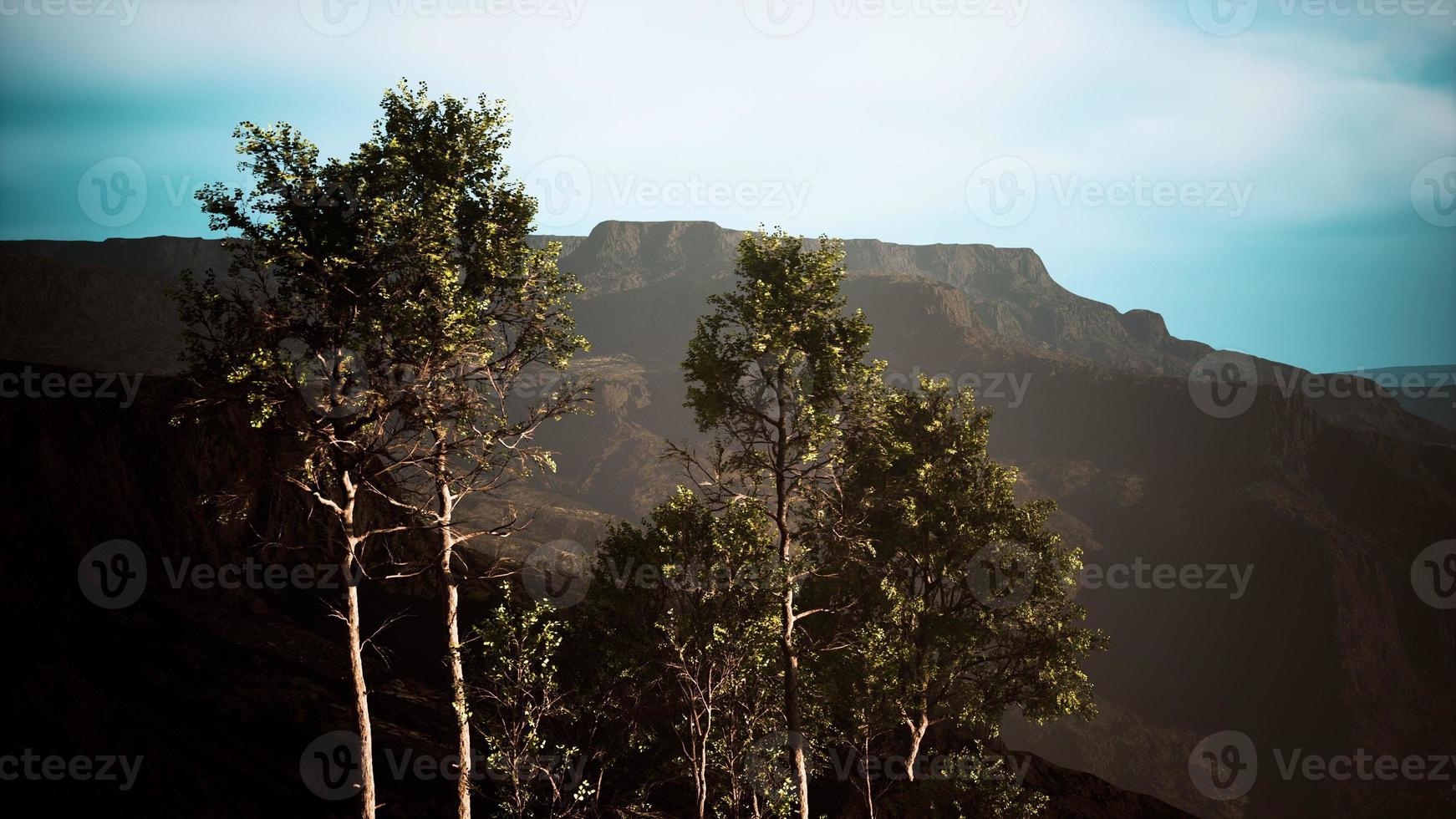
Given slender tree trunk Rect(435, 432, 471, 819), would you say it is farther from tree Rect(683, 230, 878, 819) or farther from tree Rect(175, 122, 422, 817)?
tree Rect(683, 230, 878, 819)

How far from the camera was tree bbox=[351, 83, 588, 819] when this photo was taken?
63.9 ft

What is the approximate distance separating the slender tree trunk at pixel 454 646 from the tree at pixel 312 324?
1.66 meters

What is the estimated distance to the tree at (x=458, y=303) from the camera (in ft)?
63.9

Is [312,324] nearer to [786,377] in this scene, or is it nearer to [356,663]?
[356,663]

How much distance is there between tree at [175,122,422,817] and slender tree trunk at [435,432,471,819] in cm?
166

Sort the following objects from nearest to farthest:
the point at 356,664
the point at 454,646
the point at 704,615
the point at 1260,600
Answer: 1. the point at 356,664
2. the point at 454,646
3. the point at 704,615
4. the point at 1260,600

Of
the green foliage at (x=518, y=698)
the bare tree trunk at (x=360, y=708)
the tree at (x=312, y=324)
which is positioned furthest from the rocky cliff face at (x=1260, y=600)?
the tree at (x=312, y=324)

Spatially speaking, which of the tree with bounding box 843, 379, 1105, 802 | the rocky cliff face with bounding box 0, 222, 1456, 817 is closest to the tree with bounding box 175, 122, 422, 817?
the tree with bounding box 843, 379, 1105, 802

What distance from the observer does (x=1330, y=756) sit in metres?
129

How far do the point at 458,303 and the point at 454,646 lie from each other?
8.77 meters

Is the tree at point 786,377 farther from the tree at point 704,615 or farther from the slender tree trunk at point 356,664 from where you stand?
the slender tree trunk at point 356,664

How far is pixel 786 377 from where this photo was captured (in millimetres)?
23578

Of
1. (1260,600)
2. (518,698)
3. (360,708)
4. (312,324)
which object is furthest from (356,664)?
(1260,600)

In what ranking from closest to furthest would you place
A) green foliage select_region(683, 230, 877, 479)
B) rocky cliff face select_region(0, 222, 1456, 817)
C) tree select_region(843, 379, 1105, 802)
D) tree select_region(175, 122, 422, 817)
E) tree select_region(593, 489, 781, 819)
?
tree select_region(175, 122, 422, 817), tree select_region(593, 489, 781, 819), green foliage select_region(683, 230, 877, 479), tree select_region(843, 379, 1105, 802), rocky cliff face select_region(0, 222, 1456, 817)
